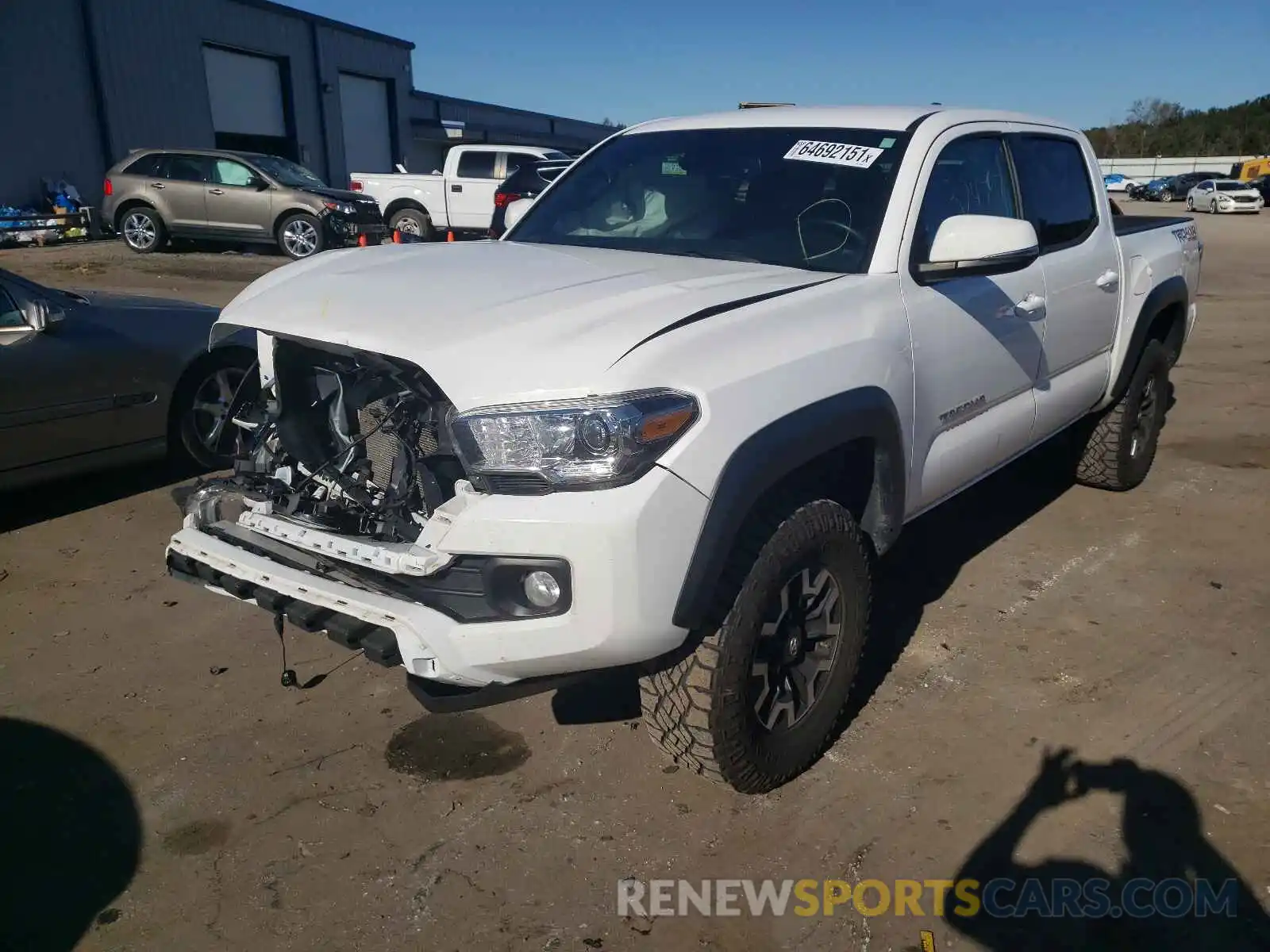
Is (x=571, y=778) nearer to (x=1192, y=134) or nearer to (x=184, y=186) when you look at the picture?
(x=184, y=186)

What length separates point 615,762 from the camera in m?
3.01

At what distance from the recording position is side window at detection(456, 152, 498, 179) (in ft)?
57.9

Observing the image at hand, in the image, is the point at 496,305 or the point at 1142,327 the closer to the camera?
the point at 496,305

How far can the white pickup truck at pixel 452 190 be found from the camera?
57.4ft

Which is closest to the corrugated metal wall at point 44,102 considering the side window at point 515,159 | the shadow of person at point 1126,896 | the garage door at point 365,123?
the garage door at point 365,123

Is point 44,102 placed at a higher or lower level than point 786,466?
higher

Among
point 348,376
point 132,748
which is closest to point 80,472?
point 132,748

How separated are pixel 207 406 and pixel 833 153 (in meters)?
3.66

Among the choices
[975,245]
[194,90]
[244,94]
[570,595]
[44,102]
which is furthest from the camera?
[244,94]

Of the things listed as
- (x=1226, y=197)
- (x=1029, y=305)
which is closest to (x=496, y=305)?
(x=1029, y=305)

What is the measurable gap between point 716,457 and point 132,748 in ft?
6.97

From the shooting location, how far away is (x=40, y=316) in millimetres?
4613

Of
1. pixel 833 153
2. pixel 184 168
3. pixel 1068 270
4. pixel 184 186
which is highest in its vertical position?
pixel 184 168

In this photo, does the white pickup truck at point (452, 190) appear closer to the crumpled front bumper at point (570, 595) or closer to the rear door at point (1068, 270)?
the rear door at point (1068, 270)
